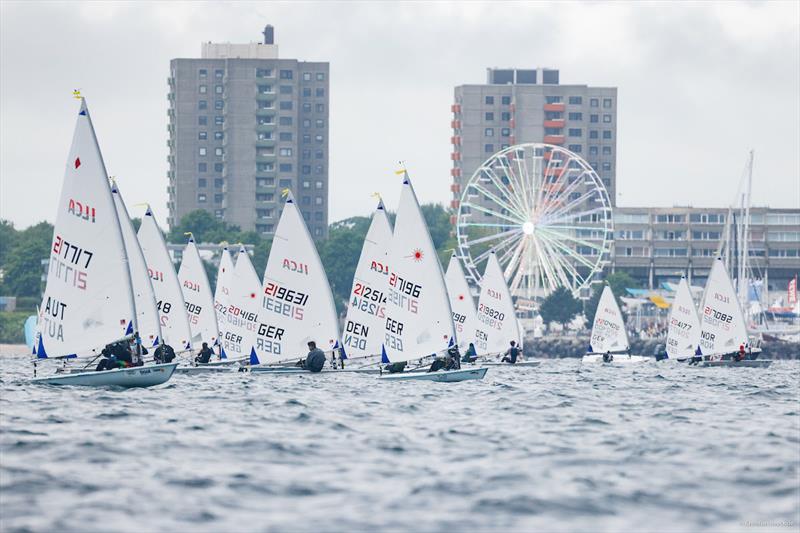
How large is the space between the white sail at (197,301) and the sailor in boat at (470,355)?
1053cm

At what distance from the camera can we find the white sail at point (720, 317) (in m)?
80.9

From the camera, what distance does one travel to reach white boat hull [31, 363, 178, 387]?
4025 cm

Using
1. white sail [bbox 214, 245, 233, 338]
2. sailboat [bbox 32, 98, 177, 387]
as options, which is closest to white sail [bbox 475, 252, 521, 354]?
white sail [bbox 214, 245, 233, 338]

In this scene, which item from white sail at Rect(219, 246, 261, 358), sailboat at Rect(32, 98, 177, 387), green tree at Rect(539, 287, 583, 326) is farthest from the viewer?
green tree at Rect(539, 287, 583, 326)

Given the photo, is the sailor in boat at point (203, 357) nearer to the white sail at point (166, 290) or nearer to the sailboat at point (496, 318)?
the white sail at point (166, 290)

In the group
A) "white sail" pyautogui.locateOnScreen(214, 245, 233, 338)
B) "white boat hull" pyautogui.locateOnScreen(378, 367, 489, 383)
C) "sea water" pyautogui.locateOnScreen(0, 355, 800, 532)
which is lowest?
"sea water" pyautogui.locateOnScreen(0, 355, 800, 532)

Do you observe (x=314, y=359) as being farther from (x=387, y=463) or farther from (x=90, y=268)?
(x=387, y=463)

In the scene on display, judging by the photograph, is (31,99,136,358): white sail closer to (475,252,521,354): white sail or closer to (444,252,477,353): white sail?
(444,252,477,353): white sail

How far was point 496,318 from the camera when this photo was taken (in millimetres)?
79750

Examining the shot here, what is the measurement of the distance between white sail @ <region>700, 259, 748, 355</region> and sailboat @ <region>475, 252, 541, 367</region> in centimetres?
893

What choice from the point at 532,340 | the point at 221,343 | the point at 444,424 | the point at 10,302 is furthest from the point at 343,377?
the point at 10,302

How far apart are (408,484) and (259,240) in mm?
173544

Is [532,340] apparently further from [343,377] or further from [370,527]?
[370,527]

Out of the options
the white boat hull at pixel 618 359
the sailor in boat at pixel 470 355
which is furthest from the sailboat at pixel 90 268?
the white boat hull at pixel 618 359
